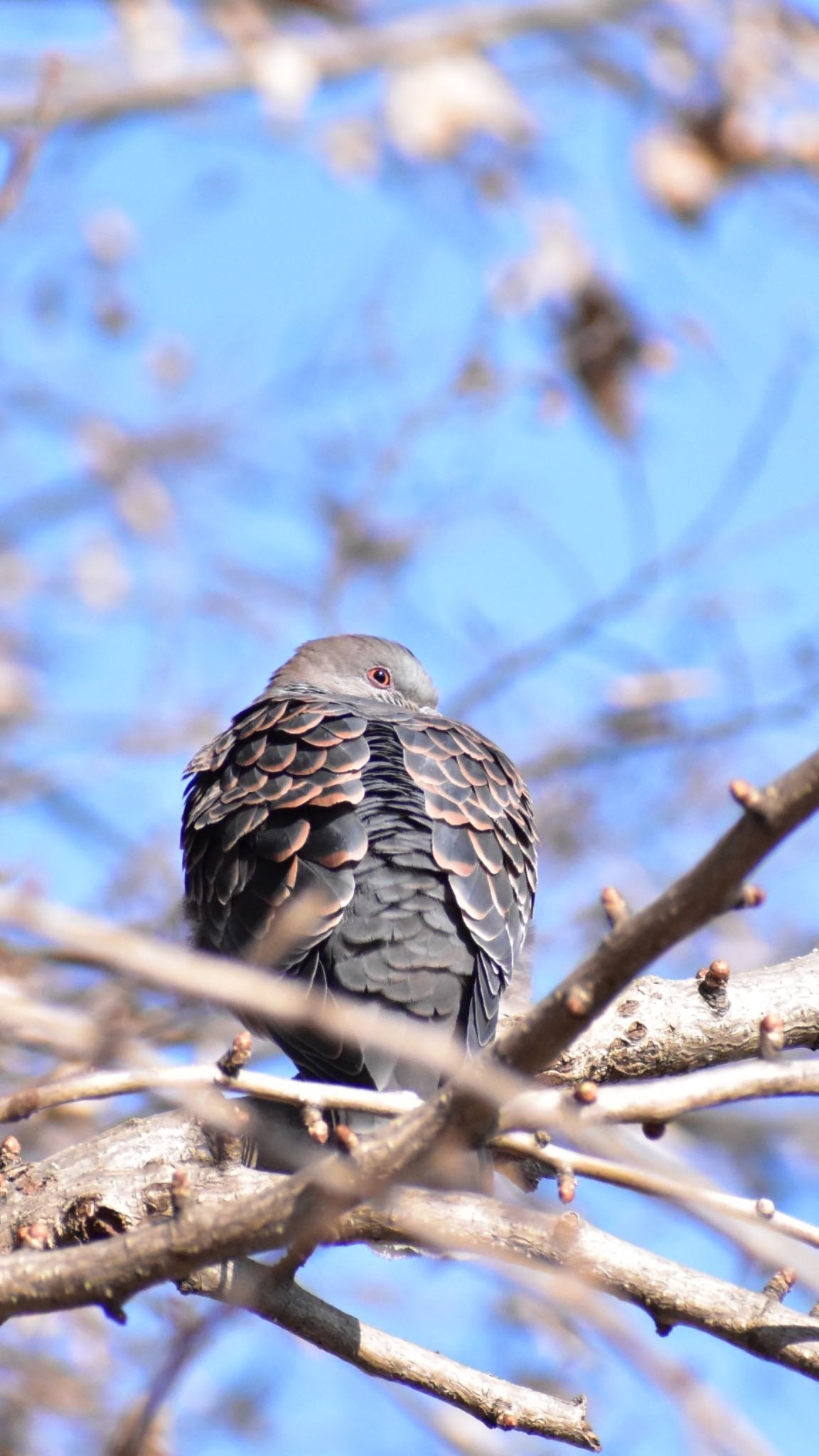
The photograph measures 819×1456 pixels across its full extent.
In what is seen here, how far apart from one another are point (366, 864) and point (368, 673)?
2158mm

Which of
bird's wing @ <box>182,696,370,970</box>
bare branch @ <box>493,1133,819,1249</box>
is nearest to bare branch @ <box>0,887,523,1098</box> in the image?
bare branch @ <box>493,1133,819,1249</box>

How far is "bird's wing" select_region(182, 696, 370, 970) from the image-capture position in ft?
12.9

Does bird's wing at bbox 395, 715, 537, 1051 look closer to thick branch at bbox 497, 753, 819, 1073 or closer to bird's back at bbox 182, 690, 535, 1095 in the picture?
bird's back at bbox 182, 690, 535, 1095

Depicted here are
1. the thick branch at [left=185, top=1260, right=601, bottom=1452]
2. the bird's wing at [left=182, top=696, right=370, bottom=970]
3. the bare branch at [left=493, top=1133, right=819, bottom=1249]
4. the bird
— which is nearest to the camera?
the bare branch at [left=493, top=1133, right=819, bottom=1249]

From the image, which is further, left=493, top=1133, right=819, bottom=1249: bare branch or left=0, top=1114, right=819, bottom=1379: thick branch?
left=0, top=1114, right=819, bottom=1379: thick branch

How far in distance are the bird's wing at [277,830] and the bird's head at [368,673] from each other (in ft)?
4.24

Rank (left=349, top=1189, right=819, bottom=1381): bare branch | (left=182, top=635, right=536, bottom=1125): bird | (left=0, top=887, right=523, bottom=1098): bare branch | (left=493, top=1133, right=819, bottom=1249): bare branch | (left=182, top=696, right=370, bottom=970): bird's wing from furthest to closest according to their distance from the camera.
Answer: (left=182, top=696, right=370, bottom=970): bird's wing
(left=182, top=635, right=536, bottom=1125): bird
(left=349, top=1189, right=819, bottom=1381): bare branch
(left=493, top=1133, right=819, bottom=1249): bare branch
(left=0, top=887, right=523, bottom=1098): bare branch

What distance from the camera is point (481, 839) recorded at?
13.9ft

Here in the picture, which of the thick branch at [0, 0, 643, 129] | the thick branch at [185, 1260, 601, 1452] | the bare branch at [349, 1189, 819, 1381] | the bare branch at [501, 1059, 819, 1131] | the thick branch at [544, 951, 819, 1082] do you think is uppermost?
the thick branch at [0, 0, 643, 129]

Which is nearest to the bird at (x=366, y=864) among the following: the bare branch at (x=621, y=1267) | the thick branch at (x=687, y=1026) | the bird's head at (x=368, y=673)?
the thick branch at (x=687, y=1026)

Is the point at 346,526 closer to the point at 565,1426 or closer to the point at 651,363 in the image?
the point at 651,363

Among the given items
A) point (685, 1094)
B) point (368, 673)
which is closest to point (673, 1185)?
point (685, 1094)

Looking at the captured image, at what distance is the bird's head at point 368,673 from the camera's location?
6.03 m

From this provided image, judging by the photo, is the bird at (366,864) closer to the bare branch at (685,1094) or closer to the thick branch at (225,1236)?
the thick branch at (225,1236)
